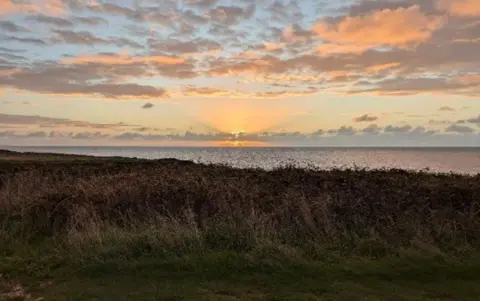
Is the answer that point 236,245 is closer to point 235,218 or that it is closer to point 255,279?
point 235,218

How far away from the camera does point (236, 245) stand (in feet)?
31.7

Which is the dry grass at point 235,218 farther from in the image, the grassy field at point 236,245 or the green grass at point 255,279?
the green grass at point 255,279

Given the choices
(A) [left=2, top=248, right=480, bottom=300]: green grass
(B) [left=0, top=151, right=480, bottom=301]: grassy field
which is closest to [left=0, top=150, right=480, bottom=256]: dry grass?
(B) [left=0, top=151, right=480, bottom=301]: grassy field

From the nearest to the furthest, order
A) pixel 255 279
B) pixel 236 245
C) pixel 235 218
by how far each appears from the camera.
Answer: pixel 255 279, pixel 236 245, pixel 235 218

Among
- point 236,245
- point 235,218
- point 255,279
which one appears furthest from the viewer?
point 235,218

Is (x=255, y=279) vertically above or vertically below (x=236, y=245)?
below

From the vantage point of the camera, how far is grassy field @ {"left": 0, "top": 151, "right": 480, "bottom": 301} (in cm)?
740

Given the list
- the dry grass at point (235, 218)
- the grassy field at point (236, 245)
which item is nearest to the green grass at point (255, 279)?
the grassy field at point (236, 245)

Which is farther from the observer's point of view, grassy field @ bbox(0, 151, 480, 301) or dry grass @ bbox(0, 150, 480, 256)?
dry grass @ bbox(0, 150, 480, 256)

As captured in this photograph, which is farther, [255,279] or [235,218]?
[235,218]

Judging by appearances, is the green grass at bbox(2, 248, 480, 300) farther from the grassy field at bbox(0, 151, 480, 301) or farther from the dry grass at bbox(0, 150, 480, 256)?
the dry grass at bbox(0, 150, 480, 256)

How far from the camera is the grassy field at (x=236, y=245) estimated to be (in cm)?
740

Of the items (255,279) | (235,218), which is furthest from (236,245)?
(255,279)

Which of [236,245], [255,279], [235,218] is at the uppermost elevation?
[235,218]
